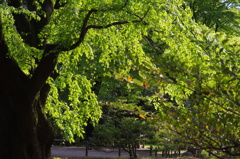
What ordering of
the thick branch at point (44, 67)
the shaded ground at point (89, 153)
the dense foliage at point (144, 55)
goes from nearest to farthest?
the dense foliage at point (144, 55) < the thick branch at point (44, 67) < the shaded ground at point (89, 153)

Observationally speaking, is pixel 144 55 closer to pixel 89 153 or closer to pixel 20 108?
pixel 20 108

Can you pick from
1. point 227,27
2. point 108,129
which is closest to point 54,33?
point 108,129

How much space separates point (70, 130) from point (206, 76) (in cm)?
909

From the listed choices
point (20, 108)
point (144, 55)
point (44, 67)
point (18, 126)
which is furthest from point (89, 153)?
point (144, 55)

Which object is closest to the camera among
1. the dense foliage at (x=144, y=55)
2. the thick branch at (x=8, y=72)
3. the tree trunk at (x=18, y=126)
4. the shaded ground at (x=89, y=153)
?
the dense foliage at (x=144, y=55)

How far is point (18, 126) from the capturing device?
29.7 ft

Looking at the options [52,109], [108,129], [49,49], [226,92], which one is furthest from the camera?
[108,129]

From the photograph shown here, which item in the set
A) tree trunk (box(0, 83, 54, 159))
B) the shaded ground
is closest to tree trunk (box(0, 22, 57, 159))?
tree trunk (box(0, 83, 54, 159))

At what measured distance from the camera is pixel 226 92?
118 inches

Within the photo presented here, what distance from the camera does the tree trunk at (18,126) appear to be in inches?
351

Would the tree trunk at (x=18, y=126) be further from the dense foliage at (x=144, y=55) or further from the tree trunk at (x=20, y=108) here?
the dense foliage at (x=144, y=55)

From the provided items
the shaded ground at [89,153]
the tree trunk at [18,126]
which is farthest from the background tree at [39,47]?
the shaded ground at [89,153]

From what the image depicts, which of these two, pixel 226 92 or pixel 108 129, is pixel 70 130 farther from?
pixel 226 92

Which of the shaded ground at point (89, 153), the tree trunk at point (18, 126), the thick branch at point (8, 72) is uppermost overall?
the thick branch at point (8, 72)
